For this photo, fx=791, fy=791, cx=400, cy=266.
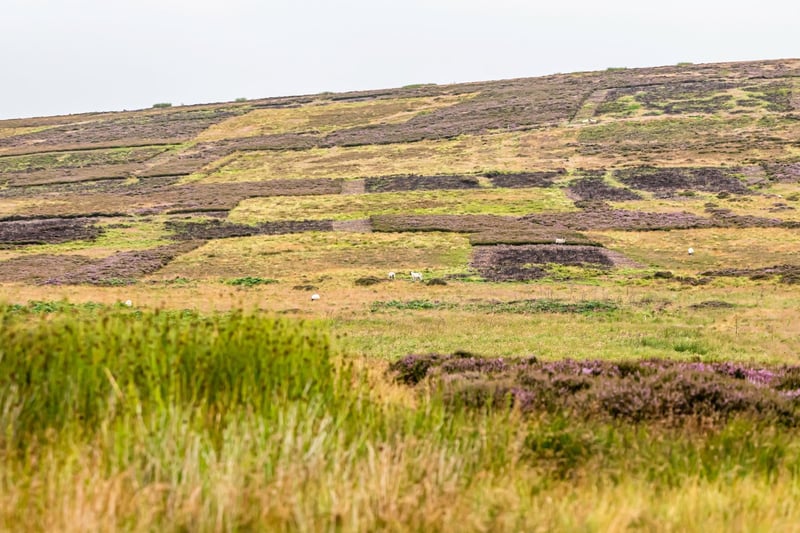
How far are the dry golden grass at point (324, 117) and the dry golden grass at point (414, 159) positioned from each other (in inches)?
633

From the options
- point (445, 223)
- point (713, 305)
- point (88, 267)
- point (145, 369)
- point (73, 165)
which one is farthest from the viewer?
point (73, 165)

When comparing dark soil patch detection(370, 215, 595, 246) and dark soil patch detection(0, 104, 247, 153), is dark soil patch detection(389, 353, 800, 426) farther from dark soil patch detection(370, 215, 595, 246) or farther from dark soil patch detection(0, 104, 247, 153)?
dark soil patch detection(0, 104, 247, 153)

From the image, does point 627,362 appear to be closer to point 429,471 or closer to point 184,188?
point 429,471

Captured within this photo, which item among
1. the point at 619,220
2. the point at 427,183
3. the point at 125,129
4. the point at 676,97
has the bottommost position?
the point at 619,220

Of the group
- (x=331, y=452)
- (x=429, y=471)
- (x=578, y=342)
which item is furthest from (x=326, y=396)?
(x=578, y=342)

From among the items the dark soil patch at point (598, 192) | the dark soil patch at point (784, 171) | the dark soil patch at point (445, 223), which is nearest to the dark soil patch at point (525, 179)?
the dark soil patch at point (598, 192)

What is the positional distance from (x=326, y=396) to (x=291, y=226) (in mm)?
47599

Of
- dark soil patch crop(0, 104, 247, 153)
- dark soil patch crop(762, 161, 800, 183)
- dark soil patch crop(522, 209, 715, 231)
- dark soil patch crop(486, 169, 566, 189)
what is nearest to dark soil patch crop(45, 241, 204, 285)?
dark soil patch crop(522, 209, 715, 231)

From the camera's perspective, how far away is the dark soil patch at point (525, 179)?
66188 mm

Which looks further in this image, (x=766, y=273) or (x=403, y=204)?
(x=403, y=204)

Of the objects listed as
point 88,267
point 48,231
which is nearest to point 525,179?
point 48,231

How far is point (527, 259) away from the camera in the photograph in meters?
41.1

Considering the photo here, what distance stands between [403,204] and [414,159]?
20.0 m

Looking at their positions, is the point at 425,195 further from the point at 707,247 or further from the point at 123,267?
the point at 123,267
